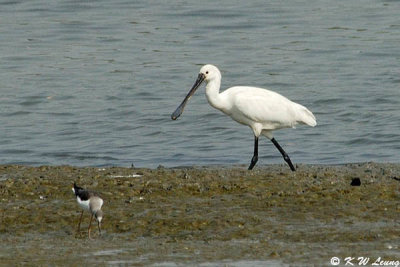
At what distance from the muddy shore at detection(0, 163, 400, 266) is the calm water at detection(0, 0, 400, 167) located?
14.2 ft

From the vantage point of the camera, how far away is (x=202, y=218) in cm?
985

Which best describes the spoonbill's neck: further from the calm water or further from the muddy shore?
the muddy shore

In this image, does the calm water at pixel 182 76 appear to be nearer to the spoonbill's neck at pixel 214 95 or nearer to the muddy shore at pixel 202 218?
the spoonbill's neck at pixel 214 95

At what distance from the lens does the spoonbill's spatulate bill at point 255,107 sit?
46.1 feet

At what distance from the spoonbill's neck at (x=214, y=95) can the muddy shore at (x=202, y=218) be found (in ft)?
6.09

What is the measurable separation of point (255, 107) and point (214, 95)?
0.56 m

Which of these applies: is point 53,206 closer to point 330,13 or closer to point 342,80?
point 342,80

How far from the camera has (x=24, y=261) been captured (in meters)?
8.51

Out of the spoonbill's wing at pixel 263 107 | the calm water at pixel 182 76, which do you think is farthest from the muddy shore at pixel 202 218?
the calm water at pixel 182 76

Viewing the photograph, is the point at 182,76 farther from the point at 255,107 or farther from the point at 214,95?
the point at 255,107

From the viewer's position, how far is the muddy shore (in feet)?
28.4

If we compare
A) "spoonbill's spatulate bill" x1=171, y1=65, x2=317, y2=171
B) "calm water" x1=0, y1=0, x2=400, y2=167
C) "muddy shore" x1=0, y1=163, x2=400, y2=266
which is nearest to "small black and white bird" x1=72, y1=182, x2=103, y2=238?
"muddy shore" x1=0, y1=163, x2=400, y2=266

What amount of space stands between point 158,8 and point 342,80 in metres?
7.36

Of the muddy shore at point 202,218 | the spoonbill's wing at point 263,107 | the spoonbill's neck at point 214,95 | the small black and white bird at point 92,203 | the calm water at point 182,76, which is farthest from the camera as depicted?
the calm water at point 182,76
